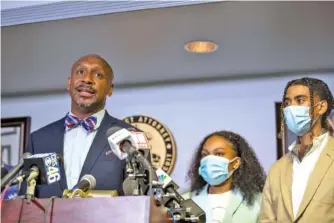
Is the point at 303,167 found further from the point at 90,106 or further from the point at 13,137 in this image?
the point at 13,137

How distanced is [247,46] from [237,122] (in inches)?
29.5

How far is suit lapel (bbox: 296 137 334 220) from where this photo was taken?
207 centimetres

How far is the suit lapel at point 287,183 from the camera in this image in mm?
2119

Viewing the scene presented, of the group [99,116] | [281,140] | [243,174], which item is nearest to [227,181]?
[243,174]

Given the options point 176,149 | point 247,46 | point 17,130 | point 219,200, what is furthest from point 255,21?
point 17,130

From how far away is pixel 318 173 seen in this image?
2102 mm

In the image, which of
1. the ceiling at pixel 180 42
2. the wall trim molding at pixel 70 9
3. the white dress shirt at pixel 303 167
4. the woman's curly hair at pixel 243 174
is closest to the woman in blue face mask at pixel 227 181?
the woman's curly hair at pixel 243 174

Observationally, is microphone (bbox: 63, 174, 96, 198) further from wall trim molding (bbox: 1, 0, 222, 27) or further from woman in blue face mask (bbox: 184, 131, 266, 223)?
wall trim molding (bbox: 1, 0, 222, 27)

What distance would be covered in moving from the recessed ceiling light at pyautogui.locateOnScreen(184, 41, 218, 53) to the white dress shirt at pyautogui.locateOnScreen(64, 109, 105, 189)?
1.24m

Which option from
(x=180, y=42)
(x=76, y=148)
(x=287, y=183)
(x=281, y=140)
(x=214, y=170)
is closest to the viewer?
(x=76, y=148)

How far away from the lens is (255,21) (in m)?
2.96

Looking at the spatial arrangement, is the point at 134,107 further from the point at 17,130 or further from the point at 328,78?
the point at 328,78

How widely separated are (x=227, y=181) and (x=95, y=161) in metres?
0.95

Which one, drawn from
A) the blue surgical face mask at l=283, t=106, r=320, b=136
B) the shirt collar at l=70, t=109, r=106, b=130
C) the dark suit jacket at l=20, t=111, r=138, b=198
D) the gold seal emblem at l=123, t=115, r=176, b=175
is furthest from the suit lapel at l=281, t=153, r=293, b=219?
the gold seal emblem at l=123, t=115, r=176, b=175
